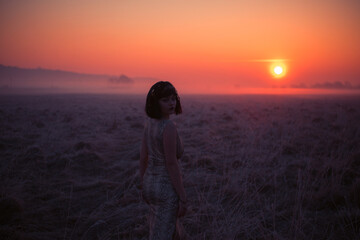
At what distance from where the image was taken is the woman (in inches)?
72.1

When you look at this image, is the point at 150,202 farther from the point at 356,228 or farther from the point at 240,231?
the point at 356,228

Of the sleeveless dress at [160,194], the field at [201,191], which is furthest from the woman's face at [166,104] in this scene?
the field at [201,191]

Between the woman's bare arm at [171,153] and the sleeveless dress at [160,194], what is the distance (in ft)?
0.35

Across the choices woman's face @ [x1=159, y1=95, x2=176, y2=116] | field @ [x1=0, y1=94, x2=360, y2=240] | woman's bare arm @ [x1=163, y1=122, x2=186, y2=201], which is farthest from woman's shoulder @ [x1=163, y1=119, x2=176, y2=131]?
field @ [x1=0, y1=94, x2=360, y2=240]

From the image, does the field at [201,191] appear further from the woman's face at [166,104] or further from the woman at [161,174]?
the woman's face at [166,104]

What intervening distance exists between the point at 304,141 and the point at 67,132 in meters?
10.2

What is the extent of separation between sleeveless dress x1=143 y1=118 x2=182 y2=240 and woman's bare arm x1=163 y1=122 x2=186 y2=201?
108 mm

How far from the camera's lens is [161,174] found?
1921mm

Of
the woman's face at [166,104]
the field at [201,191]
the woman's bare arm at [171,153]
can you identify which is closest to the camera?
the woman's bare arm at [171,153]

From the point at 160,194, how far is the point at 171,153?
1.41ft

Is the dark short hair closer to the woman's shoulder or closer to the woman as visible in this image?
the woman

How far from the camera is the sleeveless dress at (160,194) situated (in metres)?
1.89

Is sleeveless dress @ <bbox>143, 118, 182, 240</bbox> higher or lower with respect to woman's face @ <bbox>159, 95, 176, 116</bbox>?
lower

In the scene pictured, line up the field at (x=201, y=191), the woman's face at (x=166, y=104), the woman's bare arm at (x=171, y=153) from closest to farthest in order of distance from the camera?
the woman's bare arm at (x=171, y=153) → the woman's face at (x=166, y=104) → the field at (x=201, y=191)
